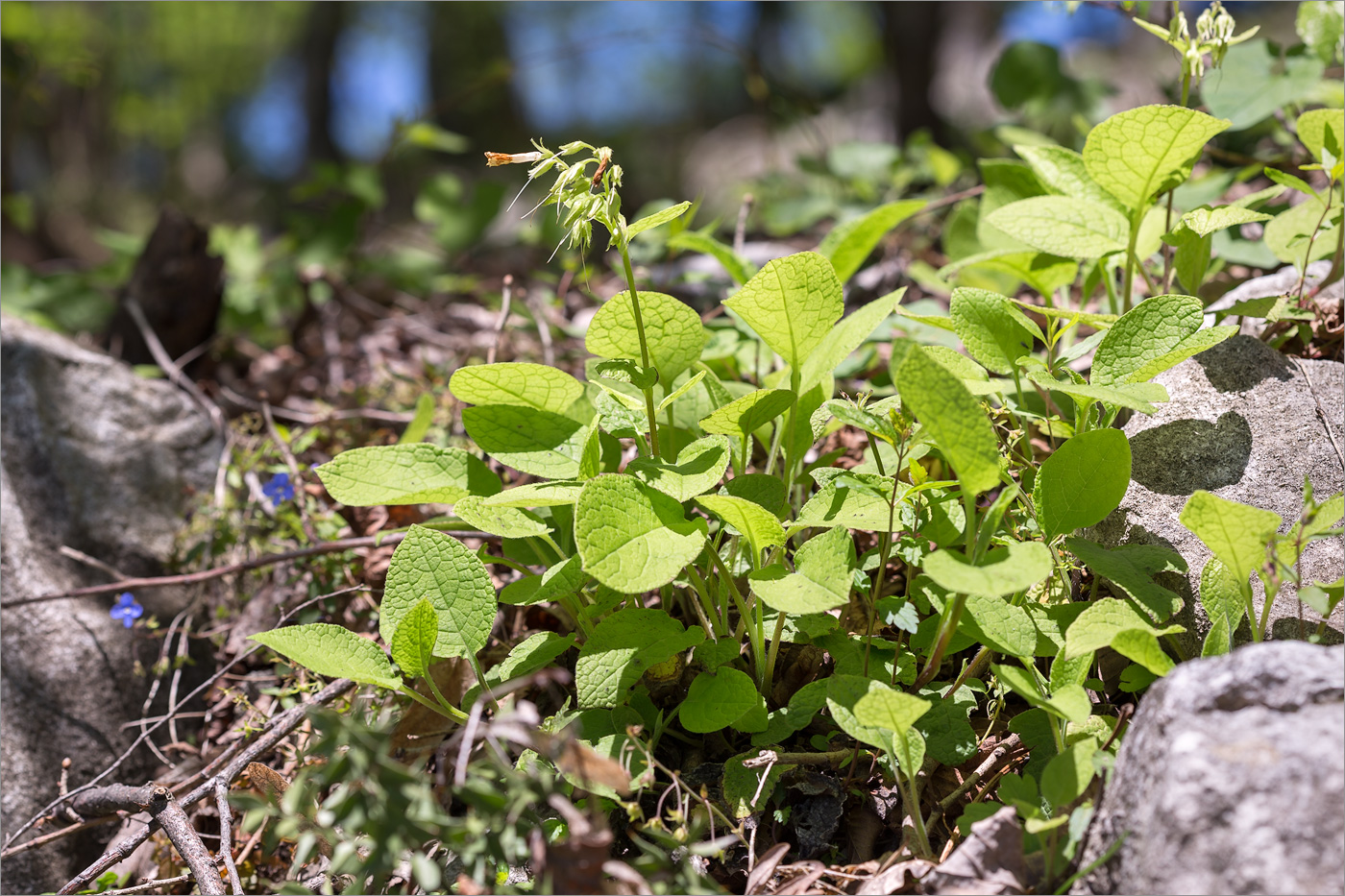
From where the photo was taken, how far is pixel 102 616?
1.99m

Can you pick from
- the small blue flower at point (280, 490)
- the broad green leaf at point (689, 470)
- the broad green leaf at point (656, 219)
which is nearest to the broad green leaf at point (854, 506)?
the broad green leaf at point (689, 470)

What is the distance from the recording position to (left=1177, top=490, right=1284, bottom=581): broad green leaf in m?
1.12

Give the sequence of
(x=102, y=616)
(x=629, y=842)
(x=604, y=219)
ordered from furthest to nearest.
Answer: (x=102, y=616)
(x=629, y=842)
(x=604, y=219)

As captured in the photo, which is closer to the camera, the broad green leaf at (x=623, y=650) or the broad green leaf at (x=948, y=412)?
the broad green leaf at (x=948, y=412)

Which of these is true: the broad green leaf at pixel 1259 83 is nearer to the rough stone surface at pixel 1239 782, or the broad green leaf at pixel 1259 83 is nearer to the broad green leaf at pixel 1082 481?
the broad green leaf at pixel 1082 481

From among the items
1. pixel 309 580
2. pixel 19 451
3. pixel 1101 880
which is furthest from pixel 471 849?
pixel 19 451

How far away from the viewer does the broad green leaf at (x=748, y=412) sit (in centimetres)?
133

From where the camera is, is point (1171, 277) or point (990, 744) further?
point (1171, 277)

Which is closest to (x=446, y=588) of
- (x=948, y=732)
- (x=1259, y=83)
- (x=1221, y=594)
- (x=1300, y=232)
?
(x=948, y=732)

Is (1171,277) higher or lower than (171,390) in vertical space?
higher

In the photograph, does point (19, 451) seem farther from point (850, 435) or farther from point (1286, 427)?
point (1286, 427)

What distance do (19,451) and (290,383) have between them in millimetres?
867

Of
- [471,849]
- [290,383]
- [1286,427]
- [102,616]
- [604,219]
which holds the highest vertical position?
[604,219]

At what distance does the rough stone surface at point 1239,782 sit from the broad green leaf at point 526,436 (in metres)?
0.87
